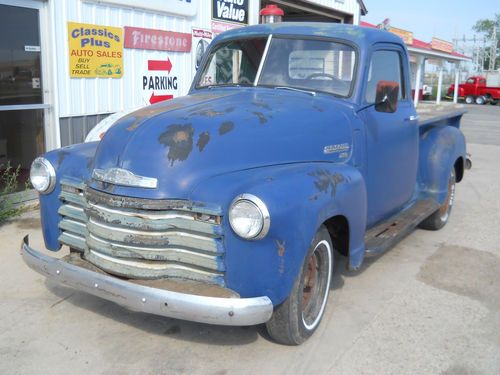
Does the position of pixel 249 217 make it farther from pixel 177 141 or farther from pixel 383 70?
pixel 383 70

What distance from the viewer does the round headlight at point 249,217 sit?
2.78m

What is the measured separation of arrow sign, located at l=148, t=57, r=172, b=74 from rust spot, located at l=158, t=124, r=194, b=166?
4.71 metres

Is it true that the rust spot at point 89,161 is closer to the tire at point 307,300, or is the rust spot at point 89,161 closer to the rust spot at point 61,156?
the rust spot at point 61,156

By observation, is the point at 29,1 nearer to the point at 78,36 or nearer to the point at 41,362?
the point at 78,36

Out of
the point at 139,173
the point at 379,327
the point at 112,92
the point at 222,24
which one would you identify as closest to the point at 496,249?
the point at 379,327

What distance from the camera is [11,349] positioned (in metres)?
3.32

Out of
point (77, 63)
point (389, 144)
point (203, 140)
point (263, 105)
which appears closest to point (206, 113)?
point (203, 140)

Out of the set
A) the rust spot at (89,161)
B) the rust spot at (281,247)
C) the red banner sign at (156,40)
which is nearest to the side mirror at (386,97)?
the rust spot at (281,247)

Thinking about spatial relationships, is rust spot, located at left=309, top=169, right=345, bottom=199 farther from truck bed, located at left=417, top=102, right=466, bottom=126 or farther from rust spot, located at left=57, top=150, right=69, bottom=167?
truck bed, located at left=417, top=102, right=466, bottom=126

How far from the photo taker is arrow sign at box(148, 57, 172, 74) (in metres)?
7.68

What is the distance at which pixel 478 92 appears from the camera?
3581cm

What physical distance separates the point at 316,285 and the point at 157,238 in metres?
1.17

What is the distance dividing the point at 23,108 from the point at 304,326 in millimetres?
4485

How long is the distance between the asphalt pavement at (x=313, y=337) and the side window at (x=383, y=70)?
1.54m
